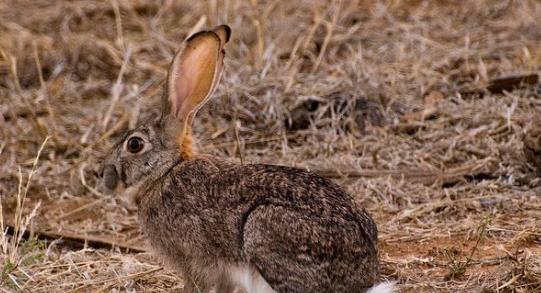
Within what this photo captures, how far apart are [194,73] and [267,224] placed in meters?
1.21

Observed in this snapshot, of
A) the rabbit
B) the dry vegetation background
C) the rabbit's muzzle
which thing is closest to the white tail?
the rabbit

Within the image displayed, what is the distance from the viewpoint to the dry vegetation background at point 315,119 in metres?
6.14

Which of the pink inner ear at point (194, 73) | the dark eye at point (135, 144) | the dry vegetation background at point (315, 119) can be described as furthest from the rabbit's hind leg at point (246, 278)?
the pink inner ear at point (194, 73)

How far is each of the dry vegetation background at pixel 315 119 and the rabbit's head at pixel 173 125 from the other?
0.58 m

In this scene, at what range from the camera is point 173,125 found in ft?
19.3

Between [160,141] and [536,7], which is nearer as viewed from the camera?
[160,141]

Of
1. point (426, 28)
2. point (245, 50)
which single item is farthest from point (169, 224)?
point (426, 28)

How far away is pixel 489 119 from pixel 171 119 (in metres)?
2.64

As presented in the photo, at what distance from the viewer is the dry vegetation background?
6145mm

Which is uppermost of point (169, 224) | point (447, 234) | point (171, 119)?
point (171, 119)

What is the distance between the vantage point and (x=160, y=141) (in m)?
5.85

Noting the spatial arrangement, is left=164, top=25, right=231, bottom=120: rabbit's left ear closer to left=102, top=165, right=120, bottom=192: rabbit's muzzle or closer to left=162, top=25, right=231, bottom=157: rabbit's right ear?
left=162, top=25, right=231, bottom=157: rabbit's right ear

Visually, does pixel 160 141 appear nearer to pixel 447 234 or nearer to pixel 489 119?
pixel 447 234

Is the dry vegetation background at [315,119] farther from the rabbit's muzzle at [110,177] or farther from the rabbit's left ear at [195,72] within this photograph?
the rabbit's left ear at [195,72]
